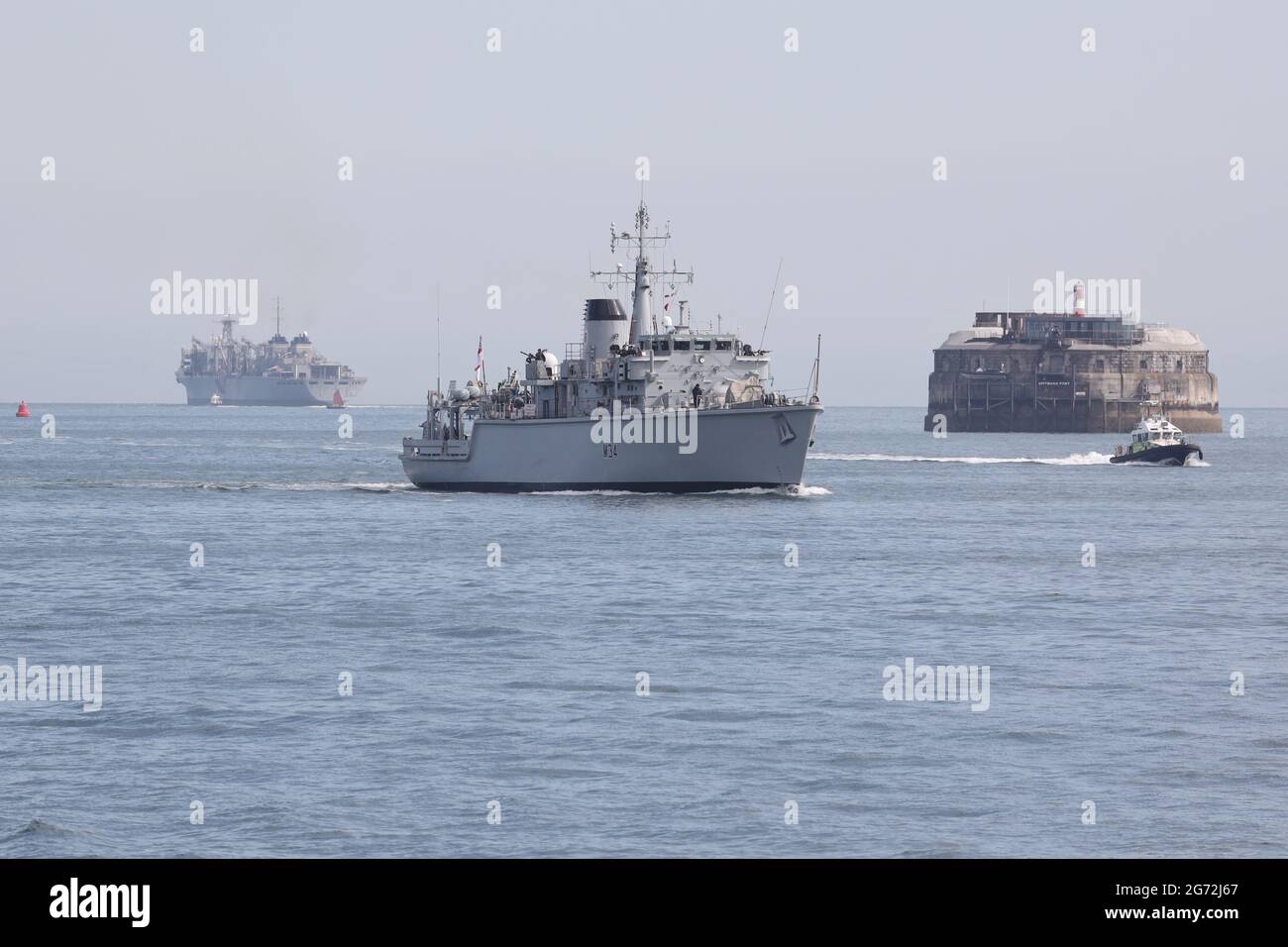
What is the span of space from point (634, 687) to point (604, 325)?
5437 cm

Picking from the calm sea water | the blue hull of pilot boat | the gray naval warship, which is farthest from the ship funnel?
the blue hull of pilot boat

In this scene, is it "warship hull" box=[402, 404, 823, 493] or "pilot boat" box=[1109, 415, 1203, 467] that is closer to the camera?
"warship hull" box=[402, 404, 823, 493]

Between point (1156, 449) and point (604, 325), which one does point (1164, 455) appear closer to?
point (1156, 449)

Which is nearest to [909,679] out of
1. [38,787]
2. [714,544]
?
[38,787]

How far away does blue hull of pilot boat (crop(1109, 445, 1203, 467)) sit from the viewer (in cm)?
12512

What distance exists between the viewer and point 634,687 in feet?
101

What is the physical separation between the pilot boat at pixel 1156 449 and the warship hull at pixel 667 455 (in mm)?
55743

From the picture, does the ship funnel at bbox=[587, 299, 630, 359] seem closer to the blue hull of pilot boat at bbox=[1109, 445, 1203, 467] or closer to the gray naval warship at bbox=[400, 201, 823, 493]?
the gray naval warship at bbox=[400, 201, 823, 493]

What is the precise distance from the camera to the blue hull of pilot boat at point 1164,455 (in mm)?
125125

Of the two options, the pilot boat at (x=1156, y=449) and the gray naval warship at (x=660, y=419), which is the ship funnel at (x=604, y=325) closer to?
the gray naval warship at (x=660, y=419)

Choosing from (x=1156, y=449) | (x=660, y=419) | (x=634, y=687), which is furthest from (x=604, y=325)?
(x=1156, y=449)

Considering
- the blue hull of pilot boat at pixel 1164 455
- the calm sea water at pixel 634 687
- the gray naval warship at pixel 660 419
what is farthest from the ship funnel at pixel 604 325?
the blue hull of pilot boat at pixel 1164 455

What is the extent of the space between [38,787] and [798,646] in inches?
709

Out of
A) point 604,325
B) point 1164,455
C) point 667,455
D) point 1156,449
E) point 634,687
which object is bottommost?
point 634,687
